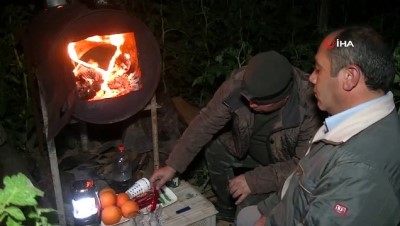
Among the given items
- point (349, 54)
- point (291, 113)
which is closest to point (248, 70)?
point (291, 113)

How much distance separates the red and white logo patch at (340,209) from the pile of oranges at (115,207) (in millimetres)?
1527

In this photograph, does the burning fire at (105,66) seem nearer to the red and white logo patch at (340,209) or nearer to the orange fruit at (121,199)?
the orange fruit at (121,199)

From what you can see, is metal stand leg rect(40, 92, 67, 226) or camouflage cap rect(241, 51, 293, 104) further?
metal stand leg rect(40, 92, 67, 226)

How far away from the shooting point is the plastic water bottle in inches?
136

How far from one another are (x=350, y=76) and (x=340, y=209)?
0.64 m

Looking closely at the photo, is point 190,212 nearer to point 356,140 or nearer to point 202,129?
point 202,129

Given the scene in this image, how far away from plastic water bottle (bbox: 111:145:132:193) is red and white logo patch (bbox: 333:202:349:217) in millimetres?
1980

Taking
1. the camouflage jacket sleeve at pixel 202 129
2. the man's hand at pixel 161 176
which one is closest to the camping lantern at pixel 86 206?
the man's hand at pixel 161 176

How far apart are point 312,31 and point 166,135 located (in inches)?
111

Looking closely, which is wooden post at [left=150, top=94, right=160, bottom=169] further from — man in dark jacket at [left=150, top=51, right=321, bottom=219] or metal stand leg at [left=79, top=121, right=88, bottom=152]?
metal stand leg at [left=79, top=121, right=88, bottom=152]

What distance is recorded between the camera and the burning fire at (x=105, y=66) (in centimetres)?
312

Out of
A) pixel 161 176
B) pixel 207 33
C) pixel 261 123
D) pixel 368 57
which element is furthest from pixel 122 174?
pixel 207 33

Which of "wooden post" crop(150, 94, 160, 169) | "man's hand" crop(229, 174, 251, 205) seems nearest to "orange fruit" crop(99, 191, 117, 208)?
"wooden post" crop(150, 94, 160, 169)

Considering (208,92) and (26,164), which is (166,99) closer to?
(208,92)
